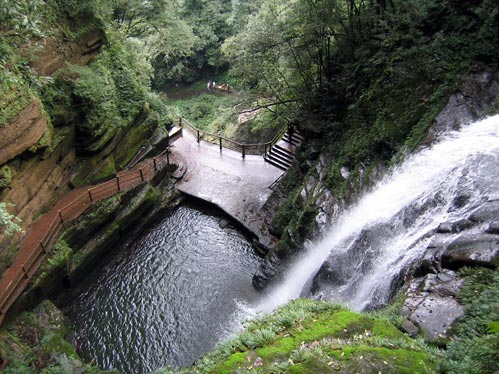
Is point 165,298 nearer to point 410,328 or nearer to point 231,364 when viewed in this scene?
point 231,364

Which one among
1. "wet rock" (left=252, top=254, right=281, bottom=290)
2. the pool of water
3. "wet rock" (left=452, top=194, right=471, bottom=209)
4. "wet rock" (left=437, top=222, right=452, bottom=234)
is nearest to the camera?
"wet rock" (left=437, top=222, right=452, bottom=234)

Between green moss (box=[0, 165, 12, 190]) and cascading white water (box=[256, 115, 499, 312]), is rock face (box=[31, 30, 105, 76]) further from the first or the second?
cascading white water (box=[256, 115, 499, 312])

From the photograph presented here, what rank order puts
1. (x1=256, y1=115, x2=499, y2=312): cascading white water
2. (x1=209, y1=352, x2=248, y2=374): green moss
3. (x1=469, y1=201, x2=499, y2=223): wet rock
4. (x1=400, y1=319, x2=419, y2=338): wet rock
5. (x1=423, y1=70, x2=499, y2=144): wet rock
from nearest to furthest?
(x1=209, y1=352, x2=248, y2=374): green moss, (x1=400, y1=319, x2=419, y2=338): wet rock, (x1=469, y1=201, x2=499, y2=223): wet rock, (x1=256, y1=115, x2=499, y2=312): cascading white water, (x1=423, y1=70, x2=499, y2=144): wet rock

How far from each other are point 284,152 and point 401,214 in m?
9.58

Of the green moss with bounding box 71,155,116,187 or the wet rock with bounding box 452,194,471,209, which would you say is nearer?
the wet rock with bounding box 452,194,471,209

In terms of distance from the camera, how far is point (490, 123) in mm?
9055

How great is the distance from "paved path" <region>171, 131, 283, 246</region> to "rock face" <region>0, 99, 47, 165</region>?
23.0ft

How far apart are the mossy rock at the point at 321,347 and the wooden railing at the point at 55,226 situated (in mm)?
6790

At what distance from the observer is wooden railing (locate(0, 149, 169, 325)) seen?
33.5 ft

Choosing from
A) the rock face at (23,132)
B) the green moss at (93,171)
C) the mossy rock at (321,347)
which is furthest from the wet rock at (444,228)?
the green moss at (93,171)

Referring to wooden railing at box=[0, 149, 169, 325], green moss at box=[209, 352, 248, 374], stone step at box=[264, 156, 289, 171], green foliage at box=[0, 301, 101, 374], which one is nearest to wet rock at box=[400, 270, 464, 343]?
green moss at box=[209, 352, 248, 374]

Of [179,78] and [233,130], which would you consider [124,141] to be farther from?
[179,78]

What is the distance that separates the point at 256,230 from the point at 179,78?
22.9 meters

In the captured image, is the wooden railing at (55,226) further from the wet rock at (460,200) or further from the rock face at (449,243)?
the wet rock at (460,200)
